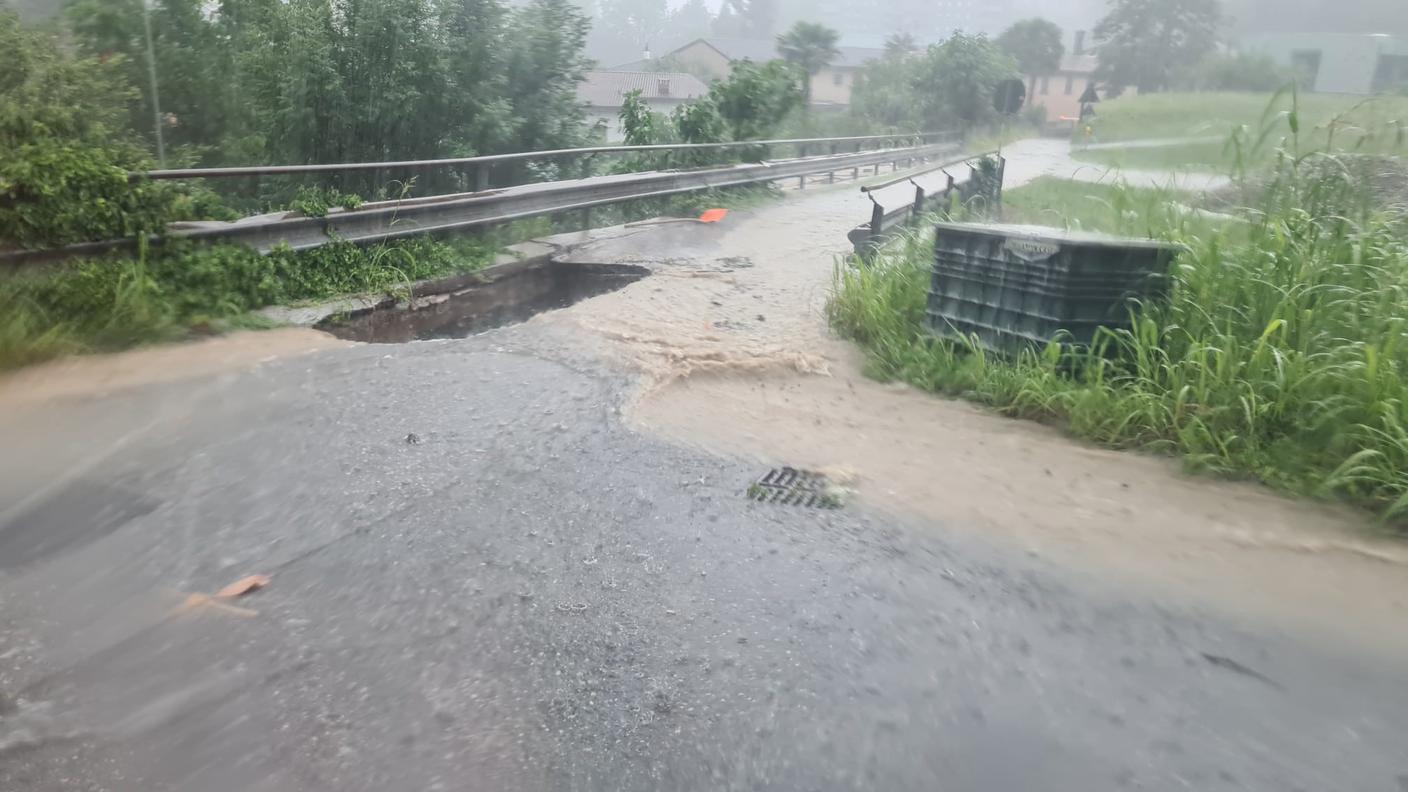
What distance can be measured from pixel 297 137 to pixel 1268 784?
14258 mm

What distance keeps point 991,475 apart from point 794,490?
3.75 feet

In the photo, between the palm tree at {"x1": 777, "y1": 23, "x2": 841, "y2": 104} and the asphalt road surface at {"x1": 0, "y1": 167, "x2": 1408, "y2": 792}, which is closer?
the asphalt road surface at {"x1": 0, "y1": 167, "x2": 1408, "y2": 792}

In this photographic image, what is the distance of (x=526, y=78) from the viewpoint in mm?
16891

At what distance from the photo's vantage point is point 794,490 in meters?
5.03

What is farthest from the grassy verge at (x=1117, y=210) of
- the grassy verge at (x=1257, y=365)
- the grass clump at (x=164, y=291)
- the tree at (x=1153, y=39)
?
the grass clump at (x=164, y=291)

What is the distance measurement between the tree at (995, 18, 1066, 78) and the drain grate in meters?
8.86

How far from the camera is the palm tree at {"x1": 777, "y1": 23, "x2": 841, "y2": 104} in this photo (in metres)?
17.0

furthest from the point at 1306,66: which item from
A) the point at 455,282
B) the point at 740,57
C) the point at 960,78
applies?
the point at 740,57

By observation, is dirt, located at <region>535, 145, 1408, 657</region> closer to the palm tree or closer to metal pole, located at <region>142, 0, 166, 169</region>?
metal pole, located at <region>142, 0, 166, 169</region>

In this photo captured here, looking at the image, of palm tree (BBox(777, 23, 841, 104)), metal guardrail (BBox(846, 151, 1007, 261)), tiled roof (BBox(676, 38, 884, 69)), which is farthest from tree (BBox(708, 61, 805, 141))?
metal guardrail (BBox(846, 151, 1007, 261))

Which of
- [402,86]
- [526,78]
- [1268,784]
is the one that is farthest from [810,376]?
[526,78]

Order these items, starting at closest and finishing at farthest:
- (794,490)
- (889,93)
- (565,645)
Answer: (565,645), (794,490), (889,93)

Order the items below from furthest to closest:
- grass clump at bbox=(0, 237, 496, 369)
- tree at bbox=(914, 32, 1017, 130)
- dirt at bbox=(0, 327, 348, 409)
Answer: tree at bbox=(914, 32, 1017, 130), grass clump at bbox=(0, 237, 496, 369), dirt at bbox=(0, 327, 348, 409)

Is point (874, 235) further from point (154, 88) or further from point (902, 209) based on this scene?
point (154, 88)
